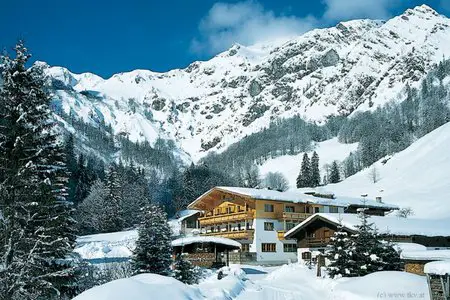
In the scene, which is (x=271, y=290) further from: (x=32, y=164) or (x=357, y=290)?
(x=32, y=164)

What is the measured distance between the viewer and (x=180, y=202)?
116m

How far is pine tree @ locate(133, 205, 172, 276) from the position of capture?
87.4ft

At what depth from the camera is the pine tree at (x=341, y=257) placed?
24.8 m

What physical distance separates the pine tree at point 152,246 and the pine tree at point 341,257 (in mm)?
9789

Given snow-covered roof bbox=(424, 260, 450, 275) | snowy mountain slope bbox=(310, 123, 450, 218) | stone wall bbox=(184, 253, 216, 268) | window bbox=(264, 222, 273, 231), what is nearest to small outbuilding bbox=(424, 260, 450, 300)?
snow-covered roof bbox=(424, 260, 450, 275)

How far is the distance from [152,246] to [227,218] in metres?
33.8

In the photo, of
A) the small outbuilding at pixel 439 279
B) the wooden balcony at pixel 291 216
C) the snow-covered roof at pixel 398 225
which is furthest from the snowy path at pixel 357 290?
the wooden balcony at pixel 291 216

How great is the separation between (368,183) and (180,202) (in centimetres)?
4818

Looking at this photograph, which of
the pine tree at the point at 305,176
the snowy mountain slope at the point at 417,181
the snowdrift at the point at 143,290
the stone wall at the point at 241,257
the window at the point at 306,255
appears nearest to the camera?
the snowdrift at the point at 143,290

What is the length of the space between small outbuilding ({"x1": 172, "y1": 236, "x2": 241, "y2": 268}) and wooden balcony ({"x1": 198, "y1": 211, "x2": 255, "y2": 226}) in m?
11.0

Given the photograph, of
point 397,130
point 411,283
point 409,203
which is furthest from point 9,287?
point 397,130

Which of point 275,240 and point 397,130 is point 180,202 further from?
point 397,130

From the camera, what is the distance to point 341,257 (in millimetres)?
25375

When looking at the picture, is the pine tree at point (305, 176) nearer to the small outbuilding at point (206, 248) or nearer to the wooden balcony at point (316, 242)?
the small outbuilding at point (206, 248)
